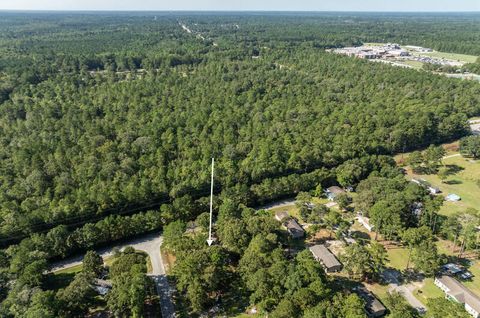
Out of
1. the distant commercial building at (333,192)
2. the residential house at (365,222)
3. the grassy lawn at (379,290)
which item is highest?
the distant commercial building at (333,192)

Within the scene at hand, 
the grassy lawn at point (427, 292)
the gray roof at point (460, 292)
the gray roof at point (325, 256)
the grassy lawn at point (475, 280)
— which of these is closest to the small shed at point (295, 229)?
the gray roof at point (325, 256)

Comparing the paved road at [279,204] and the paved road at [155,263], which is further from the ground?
the paved road at [279,204]

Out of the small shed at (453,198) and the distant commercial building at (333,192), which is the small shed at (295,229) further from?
the small shed at (453,198)

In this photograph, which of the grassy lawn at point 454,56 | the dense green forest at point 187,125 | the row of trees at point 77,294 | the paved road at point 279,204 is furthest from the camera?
the grassy lawn at point 454,56

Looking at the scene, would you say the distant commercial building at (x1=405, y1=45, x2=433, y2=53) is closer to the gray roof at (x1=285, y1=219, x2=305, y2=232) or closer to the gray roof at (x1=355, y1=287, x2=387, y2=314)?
the gray roof at (x1=285, y1=219, x2=305, y2=232)

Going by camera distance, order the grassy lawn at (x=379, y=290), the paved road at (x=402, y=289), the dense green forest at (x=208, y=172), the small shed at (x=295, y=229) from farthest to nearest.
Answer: the small shed at (x=295, y=229) → the grassy lawn at (x=379, y=290) → the paved road at (x=402, y=289) → the dense green forest at (x=208, y=172)

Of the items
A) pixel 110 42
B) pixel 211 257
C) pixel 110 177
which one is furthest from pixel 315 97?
pixel 110 42
